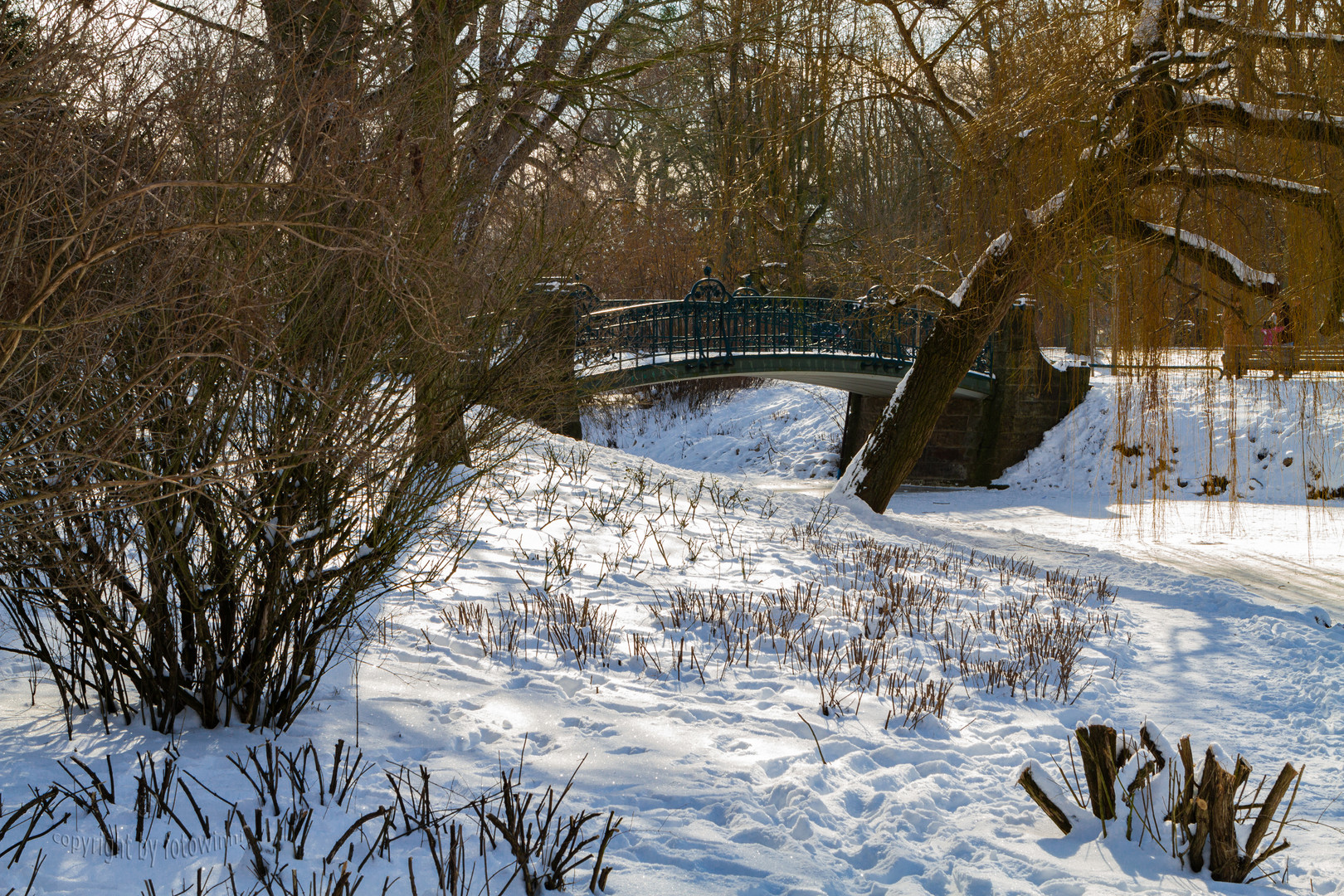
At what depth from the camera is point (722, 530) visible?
8102 millimetres

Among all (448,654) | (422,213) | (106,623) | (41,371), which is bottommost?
(448,654)

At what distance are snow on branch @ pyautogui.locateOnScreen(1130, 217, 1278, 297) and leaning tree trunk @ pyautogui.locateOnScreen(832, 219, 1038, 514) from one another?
14.7 ft

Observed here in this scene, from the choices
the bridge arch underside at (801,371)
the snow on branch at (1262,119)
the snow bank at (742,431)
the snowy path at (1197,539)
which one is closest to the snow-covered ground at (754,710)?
the snowy path at (1197,539)

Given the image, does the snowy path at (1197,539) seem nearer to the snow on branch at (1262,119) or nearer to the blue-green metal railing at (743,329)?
A: the snow on branch at (1262,119)

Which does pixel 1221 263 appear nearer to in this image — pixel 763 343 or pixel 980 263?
pixel 980 263

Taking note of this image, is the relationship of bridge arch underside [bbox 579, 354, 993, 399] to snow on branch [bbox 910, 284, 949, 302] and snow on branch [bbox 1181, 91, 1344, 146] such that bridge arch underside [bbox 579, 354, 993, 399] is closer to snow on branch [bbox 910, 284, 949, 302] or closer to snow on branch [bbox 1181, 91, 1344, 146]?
snow on branch [bbox 910, 284, 949, 302]

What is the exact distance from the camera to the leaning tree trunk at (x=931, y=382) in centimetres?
972

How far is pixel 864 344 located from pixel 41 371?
16.9 m

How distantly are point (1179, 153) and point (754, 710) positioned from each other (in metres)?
3.34

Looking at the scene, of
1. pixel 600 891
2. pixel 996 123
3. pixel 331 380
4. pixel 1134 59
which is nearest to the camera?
pixel 600 891

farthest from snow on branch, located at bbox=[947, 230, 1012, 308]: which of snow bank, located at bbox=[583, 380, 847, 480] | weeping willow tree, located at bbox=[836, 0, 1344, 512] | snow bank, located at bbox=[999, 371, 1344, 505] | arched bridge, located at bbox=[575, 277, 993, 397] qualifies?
snow bank, located at bbox=[583, 380, 847, 480]

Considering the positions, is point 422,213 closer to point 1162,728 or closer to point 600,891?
point 600,891

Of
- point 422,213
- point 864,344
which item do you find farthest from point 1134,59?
point 864,344

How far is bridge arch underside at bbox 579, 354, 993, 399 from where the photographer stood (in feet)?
52.4
